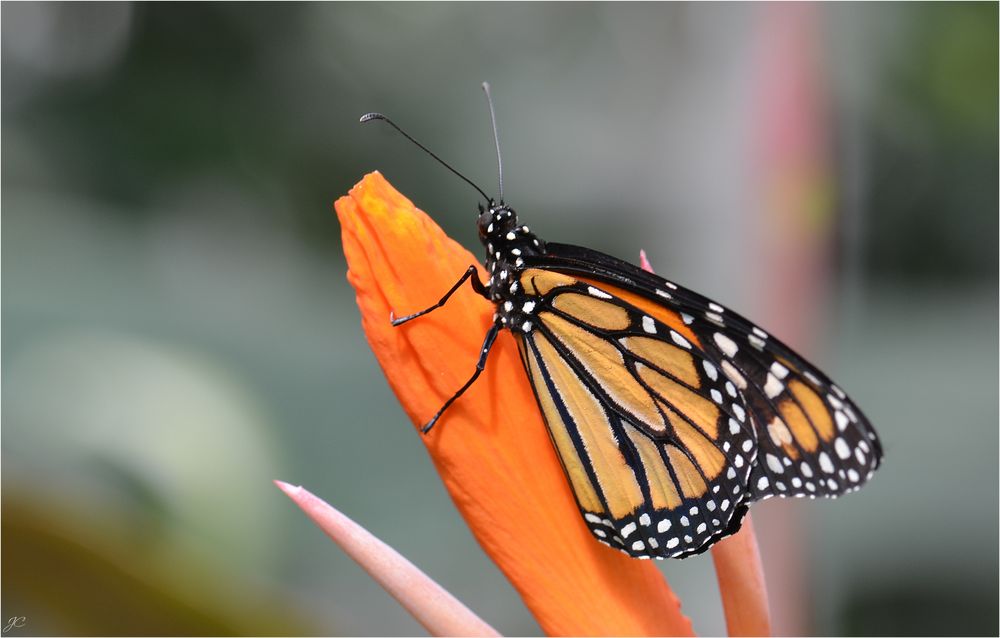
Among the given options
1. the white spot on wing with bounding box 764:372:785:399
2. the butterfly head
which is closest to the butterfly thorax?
the butterfly head

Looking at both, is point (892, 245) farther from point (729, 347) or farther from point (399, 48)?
point (729, 347)

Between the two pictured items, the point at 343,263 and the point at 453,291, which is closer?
the point at 453,291

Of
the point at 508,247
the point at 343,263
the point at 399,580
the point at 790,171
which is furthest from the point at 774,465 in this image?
the point at 343,263

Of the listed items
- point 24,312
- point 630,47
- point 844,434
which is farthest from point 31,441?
point 630,47

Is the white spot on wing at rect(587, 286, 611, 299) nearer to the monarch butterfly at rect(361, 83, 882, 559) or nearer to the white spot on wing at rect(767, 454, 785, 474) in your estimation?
the monarch butterfly at rect(361, 83, 882, 559)

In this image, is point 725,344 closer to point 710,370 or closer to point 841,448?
point 710,370

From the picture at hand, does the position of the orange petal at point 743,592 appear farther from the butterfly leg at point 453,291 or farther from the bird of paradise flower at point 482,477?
the butterfly leg at point 453,291
